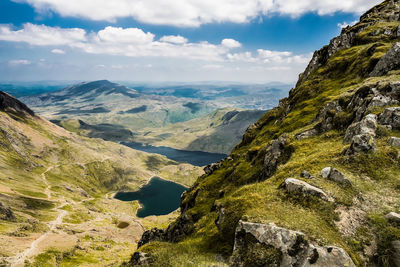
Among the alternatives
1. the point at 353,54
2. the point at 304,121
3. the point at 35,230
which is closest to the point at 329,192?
the point at 304,121

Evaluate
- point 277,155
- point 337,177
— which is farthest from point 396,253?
point 277,155

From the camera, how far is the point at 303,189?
25.4 meters

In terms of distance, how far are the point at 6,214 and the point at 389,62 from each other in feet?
860

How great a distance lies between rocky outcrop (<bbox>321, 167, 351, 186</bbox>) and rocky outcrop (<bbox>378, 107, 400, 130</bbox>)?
13937 millimetres

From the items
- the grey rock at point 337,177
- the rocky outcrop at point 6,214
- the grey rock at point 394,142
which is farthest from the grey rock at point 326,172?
the rocky outcrop at point 6,214

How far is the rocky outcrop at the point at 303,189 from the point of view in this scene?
79.8 feet

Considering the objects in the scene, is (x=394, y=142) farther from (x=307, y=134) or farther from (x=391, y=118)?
(x=307, y=134)

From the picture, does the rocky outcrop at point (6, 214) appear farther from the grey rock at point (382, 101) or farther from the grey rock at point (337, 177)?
the grey rock at point (382, 101)

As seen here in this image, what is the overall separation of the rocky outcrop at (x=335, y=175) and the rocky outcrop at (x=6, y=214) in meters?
239

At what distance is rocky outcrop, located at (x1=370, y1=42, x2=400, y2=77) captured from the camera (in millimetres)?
57631

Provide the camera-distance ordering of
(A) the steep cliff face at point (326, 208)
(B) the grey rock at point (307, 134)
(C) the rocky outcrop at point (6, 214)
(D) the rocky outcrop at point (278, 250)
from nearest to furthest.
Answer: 1. (D) the rocky outcrop at point (278, 250)
2. (A) the steep cliff face at point (326, 208)
3. (B) the grey rock at point (307, 134)
4. (C) the rocky outcrop at point (6, 214)

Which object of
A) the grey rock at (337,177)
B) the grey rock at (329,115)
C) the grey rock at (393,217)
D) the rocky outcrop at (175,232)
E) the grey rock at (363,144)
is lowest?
the rocky outcrop at (175,232)

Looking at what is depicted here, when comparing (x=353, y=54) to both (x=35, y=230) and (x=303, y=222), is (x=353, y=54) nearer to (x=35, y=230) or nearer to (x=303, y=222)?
(x=303, y=222)

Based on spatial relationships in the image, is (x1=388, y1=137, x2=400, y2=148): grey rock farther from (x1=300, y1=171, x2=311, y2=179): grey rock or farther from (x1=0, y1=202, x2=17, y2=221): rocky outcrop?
(x1=0, y1=202, x2=17, y2=221): rocky outcrop
